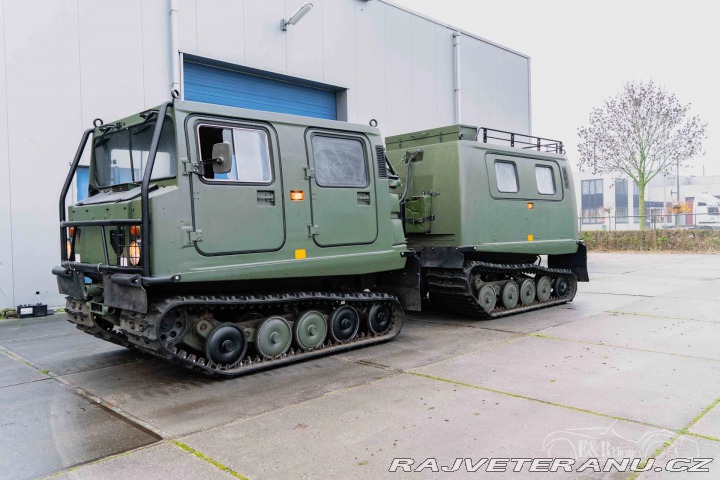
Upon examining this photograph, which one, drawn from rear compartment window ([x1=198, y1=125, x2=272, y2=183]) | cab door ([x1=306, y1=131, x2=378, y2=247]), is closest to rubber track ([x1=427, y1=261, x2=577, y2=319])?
cab door ([x1=306, y1=131, x2=378, y2=247])

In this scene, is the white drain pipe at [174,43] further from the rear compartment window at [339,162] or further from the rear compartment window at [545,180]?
the rear compartment window at [545,180]

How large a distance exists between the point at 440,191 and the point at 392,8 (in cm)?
857

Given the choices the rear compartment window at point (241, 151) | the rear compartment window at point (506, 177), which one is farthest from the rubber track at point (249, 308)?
the rear compartment window at point (506, 177)

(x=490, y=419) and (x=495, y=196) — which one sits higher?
(x=495, y=196)

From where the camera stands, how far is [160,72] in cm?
1082

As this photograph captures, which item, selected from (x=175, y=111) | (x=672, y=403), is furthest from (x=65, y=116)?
(x=672, y=403)

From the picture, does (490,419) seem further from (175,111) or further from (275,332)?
(175,111)

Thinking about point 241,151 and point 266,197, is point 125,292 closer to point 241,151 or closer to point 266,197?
point 266,197

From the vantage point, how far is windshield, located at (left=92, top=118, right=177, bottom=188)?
5.36m

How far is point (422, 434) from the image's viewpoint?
4047mm

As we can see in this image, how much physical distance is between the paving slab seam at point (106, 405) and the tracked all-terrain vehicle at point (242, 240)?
60 centimetres

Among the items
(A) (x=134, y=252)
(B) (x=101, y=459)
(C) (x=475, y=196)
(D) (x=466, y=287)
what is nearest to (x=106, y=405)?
(B) (x=101, y=459)

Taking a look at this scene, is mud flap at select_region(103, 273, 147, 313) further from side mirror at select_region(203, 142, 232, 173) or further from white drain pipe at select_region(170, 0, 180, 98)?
white drain pipe at select_region(170, 0, 180, 98)

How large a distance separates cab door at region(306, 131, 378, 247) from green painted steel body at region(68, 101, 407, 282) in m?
0.01
